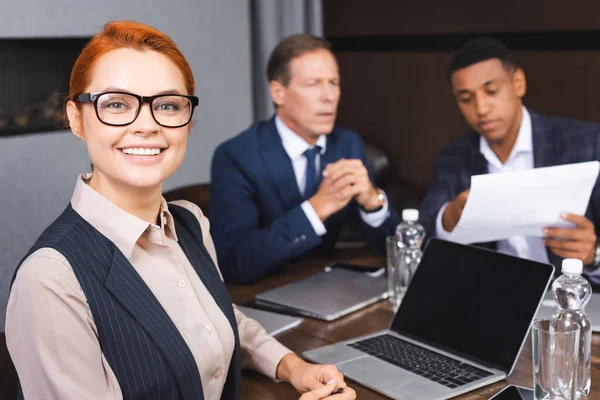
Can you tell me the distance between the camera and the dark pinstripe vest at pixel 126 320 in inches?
46.7

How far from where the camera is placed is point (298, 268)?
2123mm

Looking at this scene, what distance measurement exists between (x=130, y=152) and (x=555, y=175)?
3.07ft

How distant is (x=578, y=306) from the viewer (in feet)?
4.58

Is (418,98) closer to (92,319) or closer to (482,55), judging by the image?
(482,55)

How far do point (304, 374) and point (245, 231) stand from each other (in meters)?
0.85

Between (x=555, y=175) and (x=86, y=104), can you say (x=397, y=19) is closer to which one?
(x=555, y=175)

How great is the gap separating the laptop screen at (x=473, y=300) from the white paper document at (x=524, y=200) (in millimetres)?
150

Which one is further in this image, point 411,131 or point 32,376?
point 411,131

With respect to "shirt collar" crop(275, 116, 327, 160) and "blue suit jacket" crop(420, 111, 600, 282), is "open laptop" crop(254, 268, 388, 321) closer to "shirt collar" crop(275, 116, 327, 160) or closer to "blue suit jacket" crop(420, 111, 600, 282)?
"blue suit jacket" crop(420, 111, 600, 282)

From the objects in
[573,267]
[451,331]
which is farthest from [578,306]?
[451,331]

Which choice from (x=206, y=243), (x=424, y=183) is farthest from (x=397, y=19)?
(x=206, y=243)

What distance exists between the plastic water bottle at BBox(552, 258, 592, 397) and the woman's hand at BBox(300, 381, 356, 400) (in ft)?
1.23

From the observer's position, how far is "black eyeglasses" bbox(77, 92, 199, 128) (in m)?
1.25

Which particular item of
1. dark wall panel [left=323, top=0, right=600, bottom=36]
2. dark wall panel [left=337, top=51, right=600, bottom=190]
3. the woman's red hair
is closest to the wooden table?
the woman's red hair
